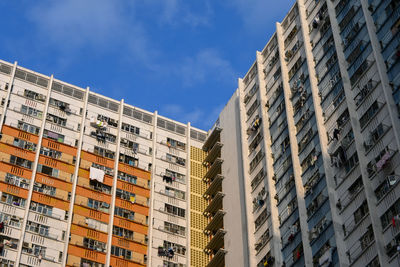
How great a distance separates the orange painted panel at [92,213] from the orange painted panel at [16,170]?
5.93 m

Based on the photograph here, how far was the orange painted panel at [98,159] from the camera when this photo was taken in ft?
284

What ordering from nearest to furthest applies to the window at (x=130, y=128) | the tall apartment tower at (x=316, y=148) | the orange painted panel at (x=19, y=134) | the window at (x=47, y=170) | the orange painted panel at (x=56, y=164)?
the tall apartment tower at (x=316, y=148), the window at (x=47, y=170), the orange painted panel at (x=56, y=164), the orange painted panel at (x=19, y=134), the window at (x=130, y=128)

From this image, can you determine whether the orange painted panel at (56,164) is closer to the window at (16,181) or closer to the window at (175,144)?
the window at (16,181)

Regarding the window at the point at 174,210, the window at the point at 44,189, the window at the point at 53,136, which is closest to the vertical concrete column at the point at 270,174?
the window at the point at 174,210

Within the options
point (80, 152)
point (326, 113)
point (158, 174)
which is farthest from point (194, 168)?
point (326, 113)

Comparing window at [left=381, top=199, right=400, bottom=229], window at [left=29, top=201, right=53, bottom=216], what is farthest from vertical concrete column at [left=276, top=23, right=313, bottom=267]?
window at [left=29, top=201, right=53, bottom=216]

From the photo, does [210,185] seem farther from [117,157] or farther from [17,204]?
[17,204]

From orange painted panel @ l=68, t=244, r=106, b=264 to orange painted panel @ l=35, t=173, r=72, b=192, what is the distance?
22.4 ft

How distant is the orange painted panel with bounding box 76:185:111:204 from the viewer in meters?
83.3

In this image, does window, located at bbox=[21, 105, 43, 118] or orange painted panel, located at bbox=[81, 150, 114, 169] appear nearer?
window, located at bbox=[21, 105, 43, 118]

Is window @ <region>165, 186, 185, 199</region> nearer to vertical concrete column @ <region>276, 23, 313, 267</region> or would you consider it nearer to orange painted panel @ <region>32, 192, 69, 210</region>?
orange painted panel @ <region>32, 192, 69, 210</region>

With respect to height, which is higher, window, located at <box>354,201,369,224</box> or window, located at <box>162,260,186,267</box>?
window, located at <box>162,260,186,267</box>

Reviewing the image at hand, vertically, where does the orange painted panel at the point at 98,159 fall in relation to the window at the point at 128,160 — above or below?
below

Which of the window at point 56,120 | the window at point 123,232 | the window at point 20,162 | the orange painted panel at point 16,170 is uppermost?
the window at point 56,120
